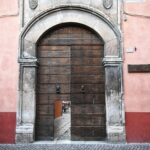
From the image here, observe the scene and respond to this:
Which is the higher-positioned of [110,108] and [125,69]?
[125,69]

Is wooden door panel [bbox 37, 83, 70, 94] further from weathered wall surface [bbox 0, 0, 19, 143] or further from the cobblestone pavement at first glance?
the cobblestone pavement

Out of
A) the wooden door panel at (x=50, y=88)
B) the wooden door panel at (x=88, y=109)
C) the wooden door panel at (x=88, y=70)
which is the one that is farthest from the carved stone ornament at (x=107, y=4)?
the wooden door panel at (x=88, y=109)

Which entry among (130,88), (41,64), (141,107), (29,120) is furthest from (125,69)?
(29,120)

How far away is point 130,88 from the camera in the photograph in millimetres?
8188

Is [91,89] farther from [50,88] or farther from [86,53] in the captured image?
[50,88]

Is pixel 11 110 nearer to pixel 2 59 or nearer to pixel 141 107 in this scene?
pixel 2 59

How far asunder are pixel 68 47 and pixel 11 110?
2103 millimetres

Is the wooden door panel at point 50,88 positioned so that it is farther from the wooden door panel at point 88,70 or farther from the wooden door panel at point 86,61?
the wooden door panel at point 86,61

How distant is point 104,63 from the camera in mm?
8305

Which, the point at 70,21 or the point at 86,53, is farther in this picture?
the point at 86,53

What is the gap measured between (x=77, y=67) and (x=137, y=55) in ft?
4.94

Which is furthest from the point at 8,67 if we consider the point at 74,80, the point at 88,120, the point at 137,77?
the point at 137,77

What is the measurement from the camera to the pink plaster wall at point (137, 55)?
8.12 metres

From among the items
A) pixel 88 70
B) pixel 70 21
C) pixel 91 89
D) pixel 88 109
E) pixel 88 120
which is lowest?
pixel 88 120
